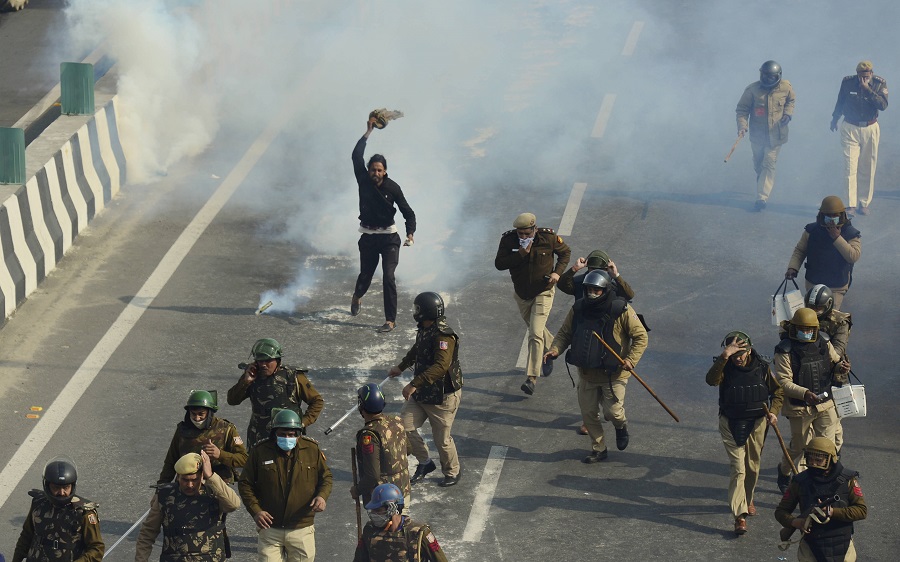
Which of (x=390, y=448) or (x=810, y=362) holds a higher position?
(x=810, y=362)

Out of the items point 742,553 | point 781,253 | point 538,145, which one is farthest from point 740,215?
point 742,553

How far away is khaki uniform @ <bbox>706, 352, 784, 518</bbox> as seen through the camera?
11.3 meters

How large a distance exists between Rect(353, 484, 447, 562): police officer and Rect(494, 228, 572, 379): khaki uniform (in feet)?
14.9

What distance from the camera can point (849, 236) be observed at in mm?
13797

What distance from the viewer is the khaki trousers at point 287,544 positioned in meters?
10.0

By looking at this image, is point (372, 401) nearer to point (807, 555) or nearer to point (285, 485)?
point (285, 485)

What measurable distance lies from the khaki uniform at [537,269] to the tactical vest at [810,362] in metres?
2.55

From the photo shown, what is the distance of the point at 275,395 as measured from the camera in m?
11.0

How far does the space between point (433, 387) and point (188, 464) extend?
2.82 m

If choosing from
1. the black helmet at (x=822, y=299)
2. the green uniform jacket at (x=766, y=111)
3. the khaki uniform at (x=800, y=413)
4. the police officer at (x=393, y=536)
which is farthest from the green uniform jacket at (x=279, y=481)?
the green uniform jacket at (x=766, y=111)

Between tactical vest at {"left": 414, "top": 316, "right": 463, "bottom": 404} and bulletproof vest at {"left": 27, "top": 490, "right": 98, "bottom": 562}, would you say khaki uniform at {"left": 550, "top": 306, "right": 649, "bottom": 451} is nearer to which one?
tactical vest at {"left": 414, "top": 316, "right": 463, "bottom": 404}

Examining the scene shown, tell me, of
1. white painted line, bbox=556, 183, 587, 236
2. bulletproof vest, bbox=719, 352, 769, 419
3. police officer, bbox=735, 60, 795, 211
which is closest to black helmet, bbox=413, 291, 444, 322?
bulletproof vest, bbox=719, 352, 769, 419

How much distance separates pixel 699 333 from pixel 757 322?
59cm

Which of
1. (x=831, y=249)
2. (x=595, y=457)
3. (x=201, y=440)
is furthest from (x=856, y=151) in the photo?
(x=201, y=440)
